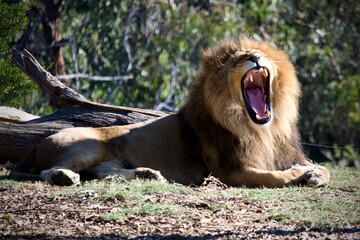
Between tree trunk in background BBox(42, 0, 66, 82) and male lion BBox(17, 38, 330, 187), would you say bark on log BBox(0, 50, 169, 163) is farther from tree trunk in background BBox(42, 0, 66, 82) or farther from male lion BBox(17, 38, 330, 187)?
tree trunk in background BBox(42, 0, 66, 82)

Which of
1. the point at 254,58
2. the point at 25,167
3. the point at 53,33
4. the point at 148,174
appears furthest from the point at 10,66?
the point at 53,33

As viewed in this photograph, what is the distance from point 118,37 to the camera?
41.3ft

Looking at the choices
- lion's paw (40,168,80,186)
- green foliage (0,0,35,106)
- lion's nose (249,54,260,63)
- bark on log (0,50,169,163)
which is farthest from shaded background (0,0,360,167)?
lion's paw (40,168,80,186)

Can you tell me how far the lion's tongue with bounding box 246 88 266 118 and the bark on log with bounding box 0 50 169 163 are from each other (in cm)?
165

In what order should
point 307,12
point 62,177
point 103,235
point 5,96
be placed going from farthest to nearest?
point 307,12
point 5,96
point 62,177
point 103,235

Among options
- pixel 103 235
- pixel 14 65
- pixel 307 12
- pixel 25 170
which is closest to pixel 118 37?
pixel 307 12

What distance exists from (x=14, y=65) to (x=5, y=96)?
0.58 m

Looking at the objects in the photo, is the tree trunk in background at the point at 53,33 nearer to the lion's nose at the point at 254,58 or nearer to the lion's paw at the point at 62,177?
the lion's paw at the point at 62,177

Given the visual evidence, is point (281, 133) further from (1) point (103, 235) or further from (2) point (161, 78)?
(2) point (161, 78)

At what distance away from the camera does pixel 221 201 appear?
4.07 meters

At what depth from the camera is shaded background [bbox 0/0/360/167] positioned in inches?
426

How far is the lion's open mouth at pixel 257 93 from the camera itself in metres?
5.11

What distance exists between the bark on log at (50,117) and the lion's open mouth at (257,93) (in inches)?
64.8

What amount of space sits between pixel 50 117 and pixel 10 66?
2.65 ft
